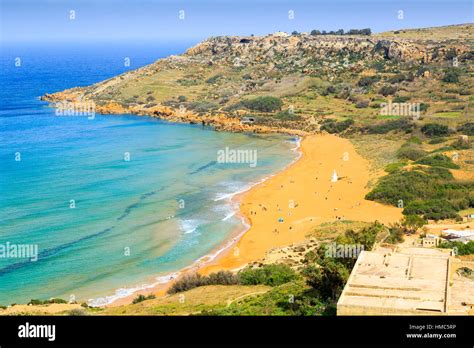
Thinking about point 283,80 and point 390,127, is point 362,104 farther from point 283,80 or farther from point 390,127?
point 283,80

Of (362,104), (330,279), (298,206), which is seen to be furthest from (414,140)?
(330,279)

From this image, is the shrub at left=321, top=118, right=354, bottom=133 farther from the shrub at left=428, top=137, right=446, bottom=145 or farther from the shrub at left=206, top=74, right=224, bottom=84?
the shrub at left=206, top=74, right=224, bottom=84

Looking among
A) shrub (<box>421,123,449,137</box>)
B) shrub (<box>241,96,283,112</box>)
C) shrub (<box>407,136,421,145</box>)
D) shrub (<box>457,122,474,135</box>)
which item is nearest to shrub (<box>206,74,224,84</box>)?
shrub (<box>241,96,283,112</box>)

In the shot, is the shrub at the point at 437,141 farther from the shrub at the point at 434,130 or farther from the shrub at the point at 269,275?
the shrub at the point at 269,275

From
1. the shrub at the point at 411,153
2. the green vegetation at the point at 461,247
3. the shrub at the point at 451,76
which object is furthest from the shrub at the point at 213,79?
the green vegetation at the point at 461,247
